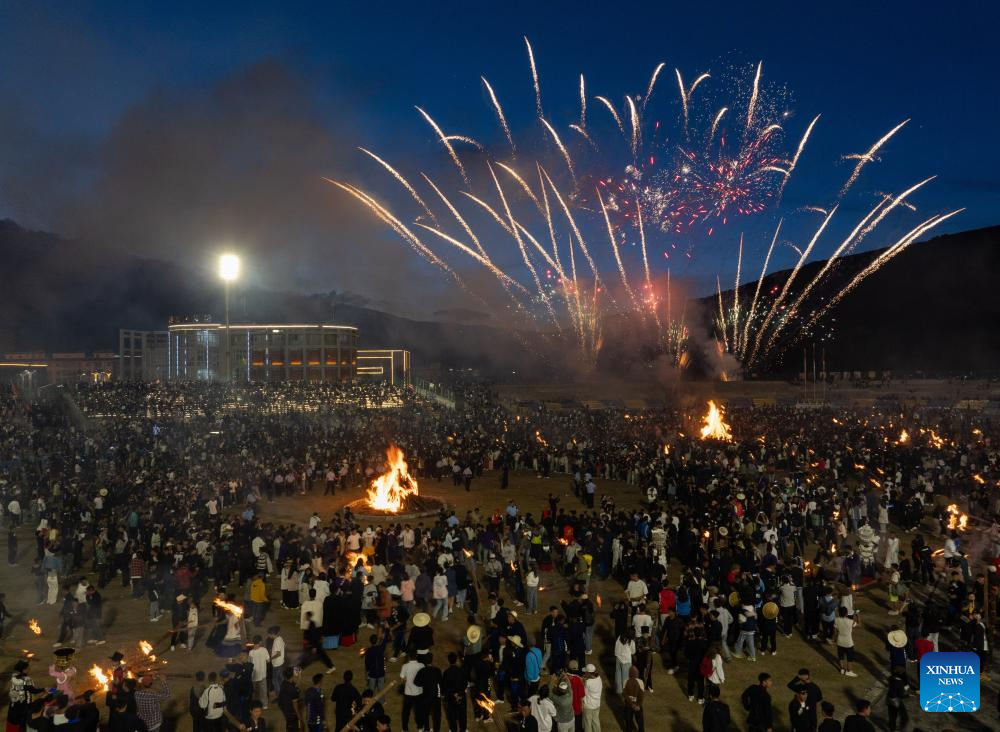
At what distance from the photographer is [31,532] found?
20891 millimetres

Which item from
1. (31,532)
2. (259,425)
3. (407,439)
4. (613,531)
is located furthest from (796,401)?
(31,532)

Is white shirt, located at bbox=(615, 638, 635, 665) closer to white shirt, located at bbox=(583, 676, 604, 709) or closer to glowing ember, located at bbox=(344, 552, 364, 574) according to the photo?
white shirt, located at bbox=(583, 676, 604, 709)

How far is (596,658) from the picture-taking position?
12.3 metres

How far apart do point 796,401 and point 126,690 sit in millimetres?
55308

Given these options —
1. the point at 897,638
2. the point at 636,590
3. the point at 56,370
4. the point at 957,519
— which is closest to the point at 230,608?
the point at 636,590

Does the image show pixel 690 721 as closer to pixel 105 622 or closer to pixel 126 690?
pixel 126 690

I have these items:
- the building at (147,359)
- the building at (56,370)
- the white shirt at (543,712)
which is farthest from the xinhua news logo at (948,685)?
the building at (147,359)

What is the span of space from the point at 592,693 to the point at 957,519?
1540 centimetres

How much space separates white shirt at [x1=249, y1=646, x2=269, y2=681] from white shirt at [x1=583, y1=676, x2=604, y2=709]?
434 centimetres

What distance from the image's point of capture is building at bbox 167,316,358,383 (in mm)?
86500

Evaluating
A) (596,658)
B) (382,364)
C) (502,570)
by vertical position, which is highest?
(382,364)

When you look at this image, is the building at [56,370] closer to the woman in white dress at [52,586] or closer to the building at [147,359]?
the building at [147,359]

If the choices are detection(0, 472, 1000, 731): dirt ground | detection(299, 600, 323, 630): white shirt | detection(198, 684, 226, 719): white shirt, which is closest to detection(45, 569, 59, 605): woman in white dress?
detection(0, 472, 1000, 731): dirt ground

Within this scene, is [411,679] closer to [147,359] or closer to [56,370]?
[56,370]
